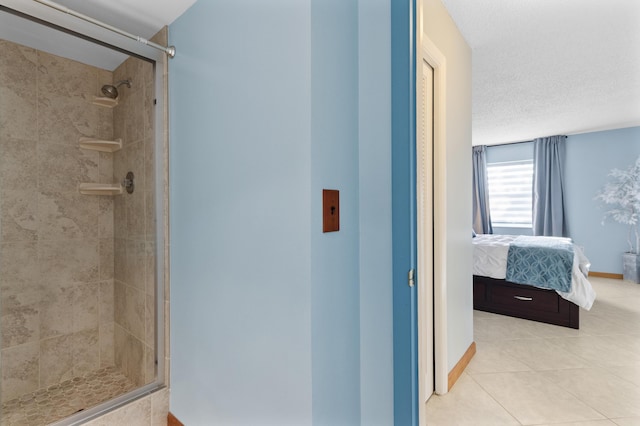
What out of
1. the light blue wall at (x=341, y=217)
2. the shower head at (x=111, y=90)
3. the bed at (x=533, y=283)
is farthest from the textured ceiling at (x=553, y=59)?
the shower head at (x=111, y=90)

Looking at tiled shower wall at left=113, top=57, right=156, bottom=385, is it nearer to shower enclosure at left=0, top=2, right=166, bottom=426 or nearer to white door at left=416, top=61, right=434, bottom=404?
shower enclosure at left=0, top=2, right=166, bottom=426

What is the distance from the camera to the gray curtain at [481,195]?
6.64 meters

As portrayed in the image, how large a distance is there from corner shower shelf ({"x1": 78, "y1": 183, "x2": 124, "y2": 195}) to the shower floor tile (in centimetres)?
110

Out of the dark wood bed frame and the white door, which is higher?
the white door

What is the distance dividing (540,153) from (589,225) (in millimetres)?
1483

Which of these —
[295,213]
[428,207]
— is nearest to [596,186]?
[428,207]

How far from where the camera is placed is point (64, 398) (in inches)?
68.3

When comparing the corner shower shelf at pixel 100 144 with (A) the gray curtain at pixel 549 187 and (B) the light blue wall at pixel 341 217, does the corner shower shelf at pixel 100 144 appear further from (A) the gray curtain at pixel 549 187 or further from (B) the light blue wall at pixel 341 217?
(A) the gray curtain at pixel 549 187

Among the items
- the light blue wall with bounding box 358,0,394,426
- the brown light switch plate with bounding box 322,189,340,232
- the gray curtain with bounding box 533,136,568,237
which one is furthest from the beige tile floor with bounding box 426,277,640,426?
the gray curtain with bounding box 533,136,568,237

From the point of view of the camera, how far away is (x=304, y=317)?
99 centimetres

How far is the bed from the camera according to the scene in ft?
10.2

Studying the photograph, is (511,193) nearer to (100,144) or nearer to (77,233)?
(100,144)

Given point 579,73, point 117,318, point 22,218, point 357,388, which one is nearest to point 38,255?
point 22,218

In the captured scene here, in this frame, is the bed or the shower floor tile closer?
the shower floor tile
